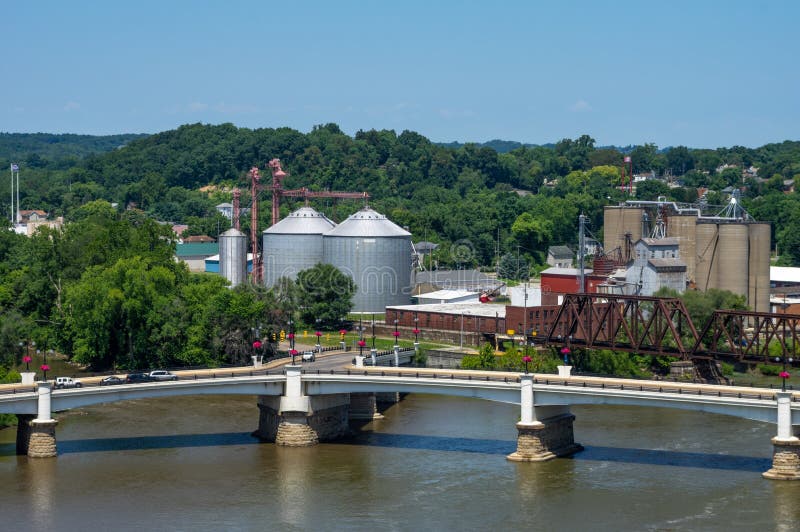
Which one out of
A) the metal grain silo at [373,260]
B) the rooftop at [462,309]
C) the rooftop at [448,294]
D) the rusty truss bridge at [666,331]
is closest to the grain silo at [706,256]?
the rooftop at [462,309]

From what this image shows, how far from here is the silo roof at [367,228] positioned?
6491 inches

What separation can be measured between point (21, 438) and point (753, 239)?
3837 inches

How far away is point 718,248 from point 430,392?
2857 inches

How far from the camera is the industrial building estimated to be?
513 ft

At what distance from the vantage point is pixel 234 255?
17725 cm

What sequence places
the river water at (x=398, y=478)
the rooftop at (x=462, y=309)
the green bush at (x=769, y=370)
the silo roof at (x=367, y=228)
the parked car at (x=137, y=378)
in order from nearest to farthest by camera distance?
the river water at (x=398, y=478) → the parked car at (x=137, y=378) → the green bush at (x=769, y=370) → the rooftop at (x=462, y=309) → the silo roof at (x=367, y=228)

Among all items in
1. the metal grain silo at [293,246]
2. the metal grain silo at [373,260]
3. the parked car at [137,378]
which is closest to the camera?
the parked car at [137,378]

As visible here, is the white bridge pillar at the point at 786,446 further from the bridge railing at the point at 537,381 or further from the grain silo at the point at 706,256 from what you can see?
the grain silo at the point at 706,256

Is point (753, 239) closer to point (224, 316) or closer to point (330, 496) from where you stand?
point (224, 316)

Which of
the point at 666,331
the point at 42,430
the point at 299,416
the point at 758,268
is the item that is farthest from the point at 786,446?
the point at 758,268

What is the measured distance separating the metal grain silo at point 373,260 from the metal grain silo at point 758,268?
4129 centimetres

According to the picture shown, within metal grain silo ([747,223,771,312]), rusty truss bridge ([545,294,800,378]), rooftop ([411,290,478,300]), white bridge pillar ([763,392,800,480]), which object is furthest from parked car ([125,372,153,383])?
metal grain silo ([747,223,771,312])

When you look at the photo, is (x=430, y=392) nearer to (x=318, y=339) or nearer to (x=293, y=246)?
(x=318, y=339)

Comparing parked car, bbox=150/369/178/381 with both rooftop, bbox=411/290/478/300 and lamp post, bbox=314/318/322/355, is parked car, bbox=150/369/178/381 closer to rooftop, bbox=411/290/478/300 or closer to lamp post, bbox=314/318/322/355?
lamp post, bbox=314/318/322/355
